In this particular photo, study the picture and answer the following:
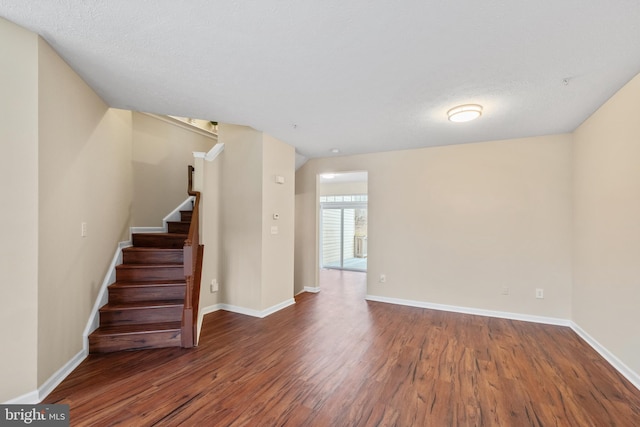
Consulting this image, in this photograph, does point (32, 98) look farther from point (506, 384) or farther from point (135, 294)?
point (506, 384)

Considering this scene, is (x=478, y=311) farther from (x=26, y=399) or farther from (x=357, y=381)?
(x=26, y=399)

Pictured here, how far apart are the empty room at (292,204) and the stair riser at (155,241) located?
14 cm

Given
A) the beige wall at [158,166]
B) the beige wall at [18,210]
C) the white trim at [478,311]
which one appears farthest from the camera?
the beige wall at [158,166]

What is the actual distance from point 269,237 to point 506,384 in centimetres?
302

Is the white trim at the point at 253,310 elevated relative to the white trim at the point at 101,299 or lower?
lower

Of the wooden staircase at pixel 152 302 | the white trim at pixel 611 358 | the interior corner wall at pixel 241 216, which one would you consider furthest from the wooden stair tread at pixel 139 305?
the white trim at pixel 611 358

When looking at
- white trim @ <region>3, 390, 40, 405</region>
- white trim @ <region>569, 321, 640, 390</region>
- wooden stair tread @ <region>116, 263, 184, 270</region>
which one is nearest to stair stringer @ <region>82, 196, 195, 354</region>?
wooden stair tread @ <region>116, 263, 184, 270</region>

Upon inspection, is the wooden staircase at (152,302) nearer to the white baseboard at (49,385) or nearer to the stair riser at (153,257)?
the stair riser at (153,257)

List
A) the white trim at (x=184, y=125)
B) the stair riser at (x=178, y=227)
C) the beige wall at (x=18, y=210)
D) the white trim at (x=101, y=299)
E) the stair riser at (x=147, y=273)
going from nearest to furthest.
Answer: the beige wall at (x=18, y=210) → the white trim at (x=101, y=299) → the stair riser at (x=147, y=273) → the stair riser at (x=178, y=227) → the white trim at (x=184, y=125)

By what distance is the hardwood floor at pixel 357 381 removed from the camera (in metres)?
1.85

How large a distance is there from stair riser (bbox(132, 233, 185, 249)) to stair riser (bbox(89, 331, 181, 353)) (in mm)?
1379

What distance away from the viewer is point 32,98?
6.02 feet

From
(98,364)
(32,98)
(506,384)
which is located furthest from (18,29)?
(506,384)

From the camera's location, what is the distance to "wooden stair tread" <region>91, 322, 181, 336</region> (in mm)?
2699
